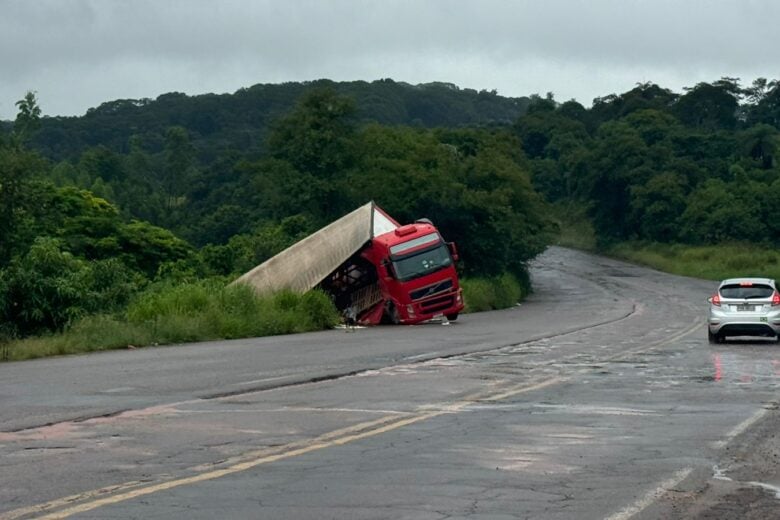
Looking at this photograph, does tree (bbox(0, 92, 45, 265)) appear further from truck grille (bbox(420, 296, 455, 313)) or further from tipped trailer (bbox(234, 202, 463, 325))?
truck grille (bbox(420, 296, 455, 313))

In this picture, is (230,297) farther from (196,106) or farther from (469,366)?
(196,106)

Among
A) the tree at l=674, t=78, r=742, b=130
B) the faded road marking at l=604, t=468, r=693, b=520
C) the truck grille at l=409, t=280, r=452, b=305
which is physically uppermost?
the tree at l=674, t=78, r=742, b=130

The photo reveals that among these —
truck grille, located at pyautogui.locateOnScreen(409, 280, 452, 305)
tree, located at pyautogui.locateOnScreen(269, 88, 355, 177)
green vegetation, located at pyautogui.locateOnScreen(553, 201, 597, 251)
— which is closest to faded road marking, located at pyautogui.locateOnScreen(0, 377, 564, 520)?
truck grille, located at pyautogui.locateOnScreen(409, 280, 452, 305)

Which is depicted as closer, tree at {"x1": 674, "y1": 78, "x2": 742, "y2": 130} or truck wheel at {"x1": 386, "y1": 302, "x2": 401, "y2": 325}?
truck wheel at {"x1": 386, "y1": 302, "x2": 401, "y2": 325}

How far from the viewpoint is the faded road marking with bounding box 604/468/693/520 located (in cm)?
833

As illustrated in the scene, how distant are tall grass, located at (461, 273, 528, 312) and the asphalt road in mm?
29236

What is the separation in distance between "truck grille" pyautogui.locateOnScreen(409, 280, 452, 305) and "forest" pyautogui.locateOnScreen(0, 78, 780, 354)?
344cm

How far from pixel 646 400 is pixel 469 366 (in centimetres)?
559

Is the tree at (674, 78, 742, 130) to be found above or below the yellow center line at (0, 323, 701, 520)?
above

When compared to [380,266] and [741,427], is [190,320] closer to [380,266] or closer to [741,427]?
[380,266]

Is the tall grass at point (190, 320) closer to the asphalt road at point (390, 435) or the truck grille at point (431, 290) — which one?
the asphalt road at point (390, 435)

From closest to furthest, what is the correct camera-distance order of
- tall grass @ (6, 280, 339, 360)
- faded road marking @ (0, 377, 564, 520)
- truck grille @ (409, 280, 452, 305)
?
faded road marking @ (0, 377, 564, 520), tall grass @ (6, 280, 339, 360), truck grille @ (409, 280, 452, 305)

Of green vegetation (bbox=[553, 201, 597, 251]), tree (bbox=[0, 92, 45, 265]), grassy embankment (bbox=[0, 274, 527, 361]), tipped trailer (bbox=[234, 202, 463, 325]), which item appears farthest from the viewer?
green vegetation (bbox=[553, 201, 597, 251])

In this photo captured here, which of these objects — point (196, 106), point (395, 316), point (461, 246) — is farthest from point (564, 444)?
point (196, 106)
